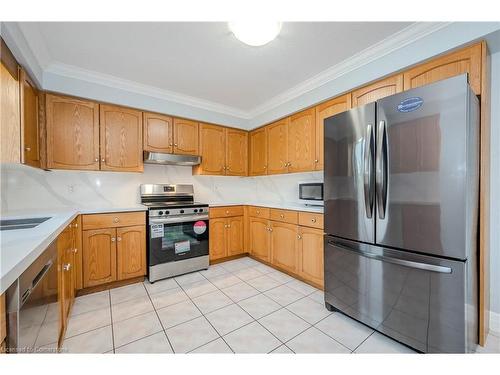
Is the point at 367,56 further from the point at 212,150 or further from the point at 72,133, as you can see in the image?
the point at 72,133

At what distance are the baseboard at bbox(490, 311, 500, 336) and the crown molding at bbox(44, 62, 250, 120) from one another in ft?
11.6

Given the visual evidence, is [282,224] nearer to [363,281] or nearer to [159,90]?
[363,281]

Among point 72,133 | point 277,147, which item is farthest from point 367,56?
point 72,133

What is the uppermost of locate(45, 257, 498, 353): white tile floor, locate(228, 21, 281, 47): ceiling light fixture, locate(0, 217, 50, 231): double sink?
locate(228, 21, 281, 47): ceiling light fixture

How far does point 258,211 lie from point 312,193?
844 mm

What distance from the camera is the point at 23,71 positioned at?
1.79 meters

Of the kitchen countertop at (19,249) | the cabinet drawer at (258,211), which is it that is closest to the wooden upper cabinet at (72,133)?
the kitchen countertop at (19,249)

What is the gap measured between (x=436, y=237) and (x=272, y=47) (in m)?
1.91

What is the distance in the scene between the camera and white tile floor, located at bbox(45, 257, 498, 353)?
1529mm

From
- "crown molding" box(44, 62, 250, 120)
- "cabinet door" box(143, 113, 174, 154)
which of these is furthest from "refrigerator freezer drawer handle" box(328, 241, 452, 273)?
"crown molding" box(44, 62, 250, 120)

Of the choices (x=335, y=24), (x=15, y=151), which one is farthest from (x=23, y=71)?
(x=335, y=24)

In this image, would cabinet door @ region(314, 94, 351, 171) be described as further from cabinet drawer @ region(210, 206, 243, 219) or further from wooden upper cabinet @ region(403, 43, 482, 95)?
cabinet drawer @ region(210, 206, 243, 219)

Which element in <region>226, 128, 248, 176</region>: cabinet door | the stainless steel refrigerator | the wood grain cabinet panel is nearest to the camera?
the stainless steel refrigerator

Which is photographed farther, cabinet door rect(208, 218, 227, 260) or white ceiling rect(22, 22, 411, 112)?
cabinet door rect(208, 218, 227, 260)
